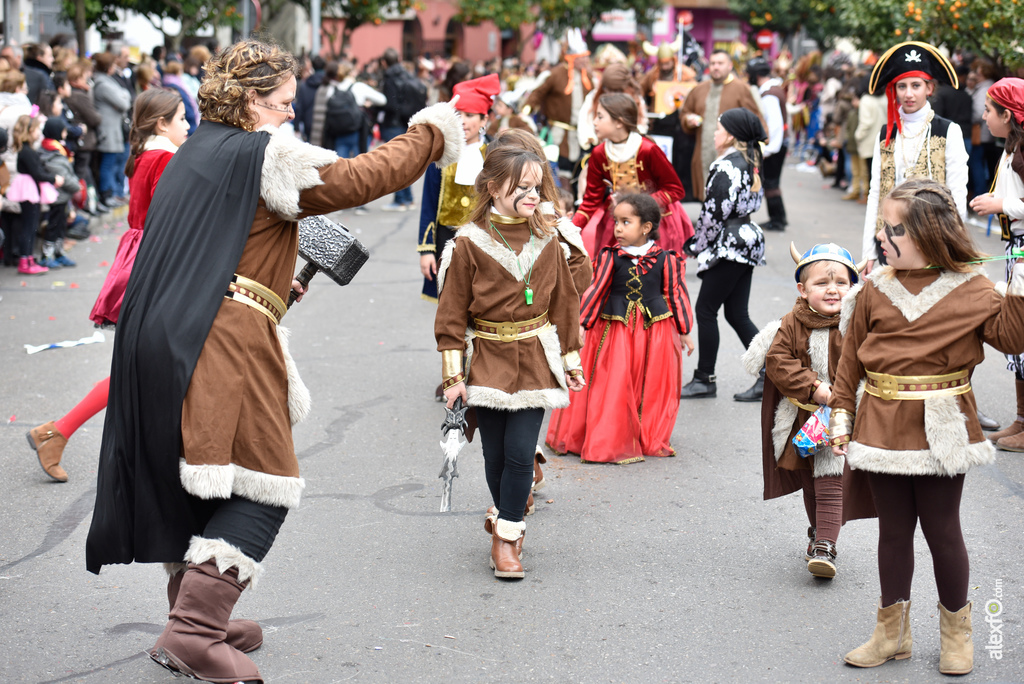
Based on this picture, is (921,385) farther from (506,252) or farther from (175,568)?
(175,568)

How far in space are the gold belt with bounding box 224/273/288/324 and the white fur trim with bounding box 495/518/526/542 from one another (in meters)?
1.46

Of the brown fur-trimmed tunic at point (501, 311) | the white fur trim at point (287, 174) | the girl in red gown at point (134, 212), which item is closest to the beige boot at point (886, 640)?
the brown fur-trimmed tunic at point (501, 311)

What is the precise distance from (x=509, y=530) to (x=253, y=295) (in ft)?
5.22

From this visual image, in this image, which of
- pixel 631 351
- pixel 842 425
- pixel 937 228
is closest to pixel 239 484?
pixel 842 425

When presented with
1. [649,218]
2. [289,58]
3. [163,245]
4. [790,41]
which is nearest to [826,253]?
[649,218]

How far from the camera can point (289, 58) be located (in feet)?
10.8

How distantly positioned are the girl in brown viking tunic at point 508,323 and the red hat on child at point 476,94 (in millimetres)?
376

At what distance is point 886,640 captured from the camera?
3.55m

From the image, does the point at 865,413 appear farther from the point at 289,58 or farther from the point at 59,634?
the point at 59,634

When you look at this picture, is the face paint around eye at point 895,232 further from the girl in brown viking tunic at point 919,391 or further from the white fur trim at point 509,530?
the white fur trim at point 509,530

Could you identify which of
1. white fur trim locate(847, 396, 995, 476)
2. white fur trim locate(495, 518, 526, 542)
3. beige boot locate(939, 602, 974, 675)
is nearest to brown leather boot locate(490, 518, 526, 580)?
white fur trim locate(495, 518, 526, 542)

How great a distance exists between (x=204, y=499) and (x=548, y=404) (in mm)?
1473

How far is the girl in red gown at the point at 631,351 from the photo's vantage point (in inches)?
227

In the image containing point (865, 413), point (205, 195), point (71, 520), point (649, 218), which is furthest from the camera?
point (649, 218)
